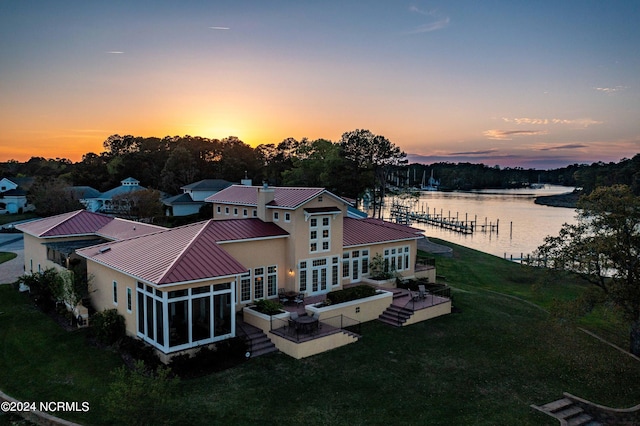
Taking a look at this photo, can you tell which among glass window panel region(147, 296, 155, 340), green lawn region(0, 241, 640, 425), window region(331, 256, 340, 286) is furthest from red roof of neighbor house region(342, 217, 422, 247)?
glass window panel region(147, 296, 155, 340)

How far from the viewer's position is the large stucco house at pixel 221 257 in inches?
632

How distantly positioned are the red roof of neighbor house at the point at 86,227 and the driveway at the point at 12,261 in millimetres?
3663

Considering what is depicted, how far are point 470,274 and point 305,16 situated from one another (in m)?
24.6

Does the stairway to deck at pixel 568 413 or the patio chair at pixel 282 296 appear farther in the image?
the patio chair at pixel 282 296

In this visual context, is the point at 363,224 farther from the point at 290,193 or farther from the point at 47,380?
the point at 47,380

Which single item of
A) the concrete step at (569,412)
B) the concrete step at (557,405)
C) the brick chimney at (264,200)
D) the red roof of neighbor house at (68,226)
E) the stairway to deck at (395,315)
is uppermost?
the brick chimney at (264,200)

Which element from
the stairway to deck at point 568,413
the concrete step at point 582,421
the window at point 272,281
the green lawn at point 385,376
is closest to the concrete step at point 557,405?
the stairway to deck at point 568,413

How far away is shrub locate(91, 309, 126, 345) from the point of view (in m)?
17.2

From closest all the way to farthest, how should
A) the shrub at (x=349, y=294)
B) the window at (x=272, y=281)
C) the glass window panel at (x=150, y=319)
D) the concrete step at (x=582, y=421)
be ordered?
the concrete step at (x=582, y=421) < the glass window panel at (x=150, y=319) < the shrub at (x=349, y=294) < the window at (x=272, y=281)

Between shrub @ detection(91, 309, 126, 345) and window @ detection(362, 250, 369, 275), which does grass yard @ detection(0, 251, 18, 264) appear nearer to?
shrub @ detection(91, 309, 126, 345)

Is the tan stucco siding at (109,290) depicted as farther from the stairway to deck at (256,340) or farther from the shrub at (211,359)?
the stairway to deck at (256,340)

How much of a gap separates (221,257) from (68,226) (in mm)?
13295

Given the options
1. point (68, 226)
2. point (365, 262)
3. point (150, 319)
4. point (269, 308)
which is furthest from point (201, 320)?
point (68, 226)

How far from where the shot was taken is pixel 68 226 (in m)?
25.3
